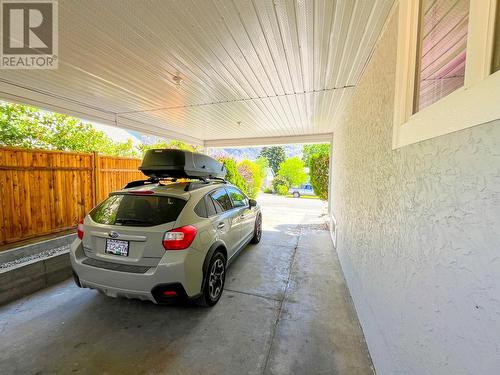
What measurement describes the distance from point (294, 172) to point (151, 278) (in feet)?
80.3

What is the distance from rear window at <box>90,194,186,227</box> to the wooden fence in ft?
7.60

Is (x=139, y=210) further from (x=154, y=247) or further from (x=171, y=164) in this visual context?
(x=171, y=164)

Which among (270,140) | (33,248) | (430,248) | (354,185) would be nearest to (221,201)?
(354,185)

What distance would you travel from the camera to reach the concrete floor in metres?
2.00

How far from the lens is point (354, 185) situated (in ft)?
11.2

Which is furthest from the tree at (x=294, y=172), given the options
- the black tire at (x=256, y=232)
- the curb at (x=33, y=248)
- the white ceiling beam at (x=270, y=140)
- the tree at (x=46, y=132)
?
the curb at (x=33, y=248)

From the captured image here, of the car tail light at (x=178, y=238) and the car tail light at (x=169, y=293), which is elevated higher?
the car tail light at (x=178, y=238)

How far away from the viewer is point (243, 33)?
2180mm

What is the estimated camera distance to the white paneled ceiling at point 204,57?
190cm

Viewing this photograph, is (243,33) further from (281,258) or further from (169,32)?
(281,258)

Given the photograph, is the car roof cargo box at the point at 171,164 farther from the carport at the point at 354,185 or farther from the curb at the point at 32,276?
the curb at the point at 32,276

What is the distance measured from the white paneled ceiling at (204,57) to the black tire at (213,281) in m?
2.52

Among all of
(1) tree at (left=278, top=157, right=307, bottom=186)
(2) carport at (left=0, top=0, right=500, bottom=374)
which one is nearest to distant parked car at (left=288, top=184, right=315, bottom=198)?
(1) tree at (left=278, top=157, right=307, bottom=186)

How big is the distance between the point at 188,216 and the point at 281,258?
2.67 metres
